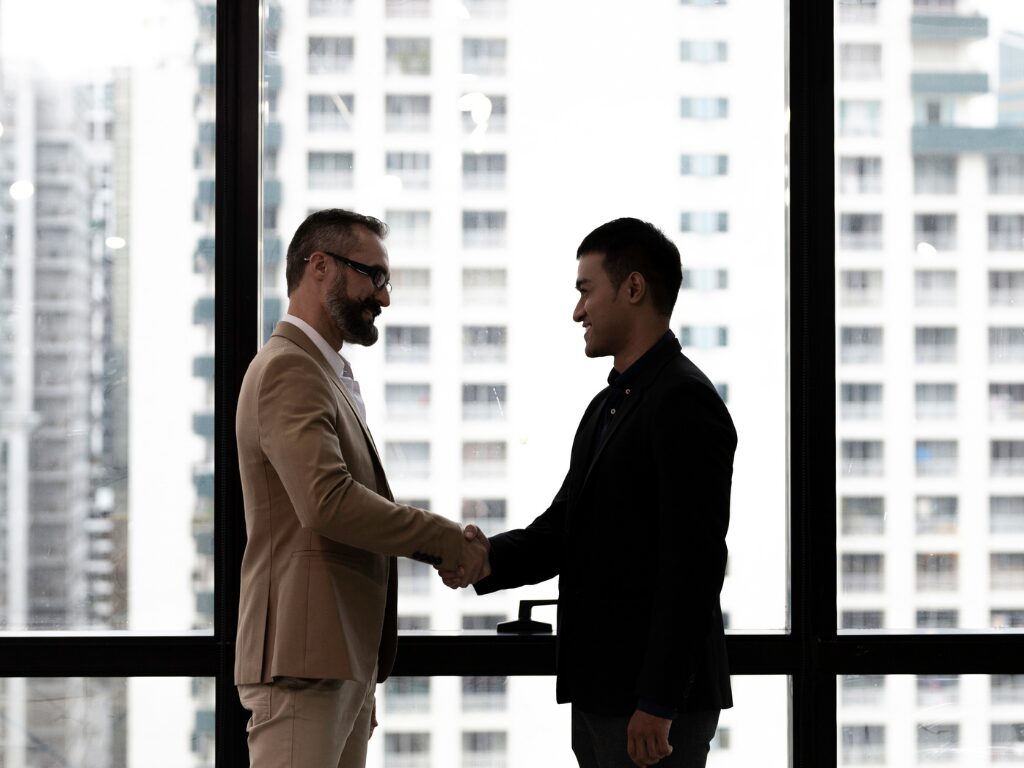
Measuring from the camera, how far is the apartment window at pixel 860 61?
2705 mm

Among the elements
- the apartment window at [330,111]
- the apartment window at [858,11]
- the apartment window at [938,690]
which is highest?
the apartment window at [858,11]

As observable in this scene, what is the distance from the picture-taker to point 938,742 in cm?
274

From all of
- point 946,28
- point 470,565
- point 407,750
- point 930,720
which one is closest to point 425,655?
point 407,750

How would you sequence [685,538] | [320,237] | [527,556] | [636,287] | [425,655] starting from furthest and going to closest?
[425,655] → [527,556] → [320,237] → [636,287] → [685,538]

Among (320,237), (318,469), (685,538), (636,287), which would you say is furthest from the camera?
(320,237)

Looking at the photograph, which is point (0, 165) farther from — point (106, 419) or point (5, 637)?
point (5, 637)

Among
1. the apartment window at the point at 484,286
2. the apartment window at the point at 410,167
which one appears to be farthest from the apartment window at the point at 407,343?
the apartment window at the point at 410,167

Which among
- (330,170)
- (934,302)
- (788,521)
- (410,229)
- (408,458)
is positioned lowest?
(788,521)

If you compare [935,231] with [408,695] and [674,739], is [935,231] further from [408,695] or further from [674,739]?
[408,695]

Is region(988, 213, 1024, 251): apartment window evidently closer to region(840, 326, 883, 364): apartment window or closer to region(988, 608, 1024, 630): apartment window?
region(840, 326, 883, 364): apartment window

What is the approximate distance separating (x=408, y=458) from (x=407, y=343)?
0.29m

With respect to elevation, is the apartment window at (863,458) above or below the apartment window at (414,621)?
above

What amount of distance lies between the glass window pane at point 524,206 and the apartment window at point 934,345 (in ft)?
0.50

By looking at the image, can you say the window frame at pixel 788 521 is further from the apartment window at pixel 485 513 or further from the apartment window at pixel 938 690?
the apartment window at pixel 485 513
